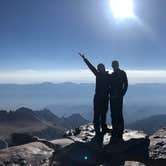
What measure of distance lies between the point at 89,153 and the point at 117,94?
3.32m

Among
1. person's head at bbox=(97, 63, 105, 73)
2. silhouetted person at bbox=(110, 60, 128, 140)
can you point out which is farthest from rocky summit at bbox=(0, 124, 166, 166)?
person's head at bbox=(97, 63, 105, 73)

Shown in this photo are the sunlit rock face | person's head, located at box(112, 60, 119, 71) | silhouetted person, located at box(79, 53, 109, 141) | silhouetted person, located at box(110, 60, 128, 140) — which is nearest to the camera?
the sunlit rock face

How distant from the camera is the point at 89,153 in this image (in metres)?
16.6

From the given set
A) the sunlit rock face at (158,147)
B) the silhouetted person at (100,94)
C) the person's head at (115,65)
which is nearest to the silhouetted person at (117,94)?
the person's head at (115,65)

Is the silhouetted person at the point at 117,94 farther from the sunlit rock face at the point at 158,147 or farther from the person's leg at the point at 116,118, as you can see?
the sunlit rock face at the point at 158,147

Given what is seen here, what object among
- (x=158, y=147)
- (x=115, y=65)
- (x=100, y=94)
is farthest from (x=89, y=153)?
(x=115, y=65)

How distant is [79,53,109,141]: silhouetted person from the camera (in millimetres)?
17906

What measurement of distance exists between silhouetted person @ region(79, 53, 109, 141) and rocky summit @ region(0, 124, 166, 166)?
1049 millimetres

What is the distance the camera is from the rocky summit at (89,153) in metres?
15.4

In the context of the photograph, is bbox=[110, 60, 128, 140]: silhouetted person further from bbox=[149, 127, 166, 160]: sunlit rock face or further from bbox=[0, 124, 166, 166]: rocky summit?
bbox=[149, 127, 166, 160]: sunlit rock face

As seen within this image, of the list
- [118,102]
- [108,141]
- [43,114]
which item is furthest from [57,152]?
[43,114]

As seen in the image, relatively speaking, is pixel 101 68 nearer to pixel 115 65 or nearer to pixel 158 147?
pixel 115 65

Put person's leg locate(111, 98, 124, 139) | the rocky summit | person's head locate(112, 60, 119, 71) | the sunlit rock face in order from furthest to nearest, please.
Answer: person's leg locate(111, 98, 124, 139) → person's head locate(112, 60, 119, 71) → the sunlit rock face → the rocky summit

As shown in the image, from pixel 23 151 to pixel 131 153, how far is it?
5.12m
